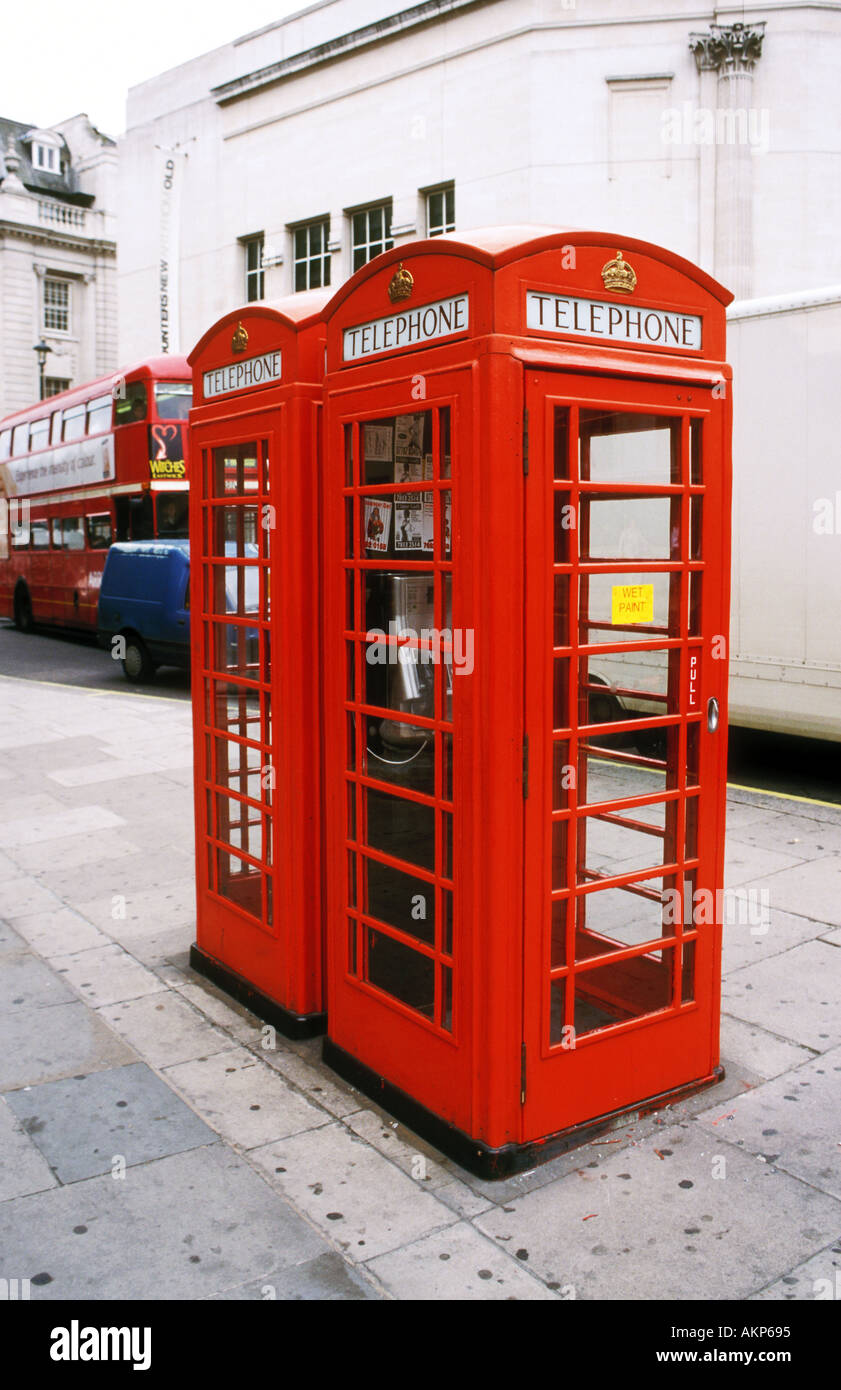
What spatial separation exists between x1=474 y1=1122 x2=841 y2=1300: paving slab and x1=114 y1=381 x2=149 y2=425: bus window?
16.3 meters

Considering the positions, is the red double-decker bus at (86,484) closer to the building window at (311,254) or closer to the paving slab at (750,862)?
the building window at (311,254)

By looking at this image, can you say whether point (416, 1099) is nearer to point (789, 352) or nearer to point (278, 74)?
point (789, 352)

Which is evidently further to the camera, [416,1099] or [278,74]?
[278,74]

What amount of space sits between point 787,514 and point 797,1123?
514 centimetres

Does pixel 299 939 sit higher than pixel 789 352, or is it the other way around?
pixel 789 352

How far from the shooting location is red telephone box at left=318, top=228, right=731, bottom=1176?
10.5 ft

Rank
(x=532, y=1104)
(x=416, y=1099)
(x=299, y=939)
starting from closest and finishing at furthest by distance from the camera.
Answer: (x=532, y=1104), (x=416, y=1099), (x=299, y=939)

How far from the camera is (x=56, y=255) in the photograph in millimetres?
49562

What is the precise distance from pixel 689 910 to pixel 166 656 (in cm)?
1165

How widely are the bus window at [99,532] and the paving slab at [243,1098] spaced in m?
16.0

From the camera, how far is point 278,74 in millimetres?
24266

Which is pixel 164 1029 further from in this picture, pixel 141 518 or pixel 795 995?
pixel 141 518

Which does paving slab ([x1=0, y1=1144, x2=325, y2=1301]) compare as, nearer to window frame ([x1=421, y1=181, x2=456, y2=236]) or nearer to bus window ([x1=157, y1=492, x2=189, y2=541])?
bus window ([x1=157, y1=492, x2=189, y2=541])

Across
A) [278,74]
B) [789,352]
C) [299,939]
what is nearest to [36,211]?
[278,74]
